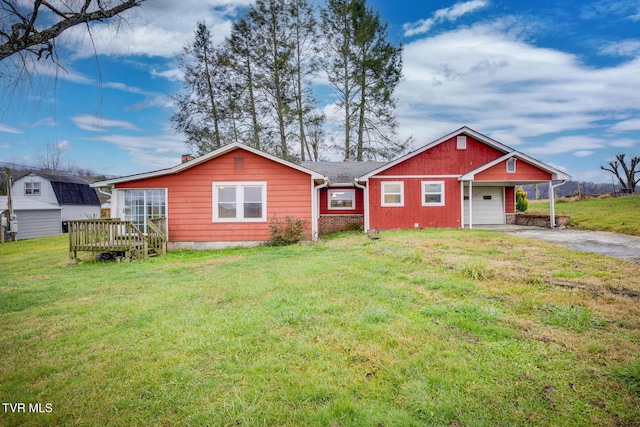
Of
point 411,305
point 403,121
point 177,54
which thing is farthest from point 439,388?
point 177,54

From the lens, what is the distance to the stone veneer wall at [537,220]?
1394cm

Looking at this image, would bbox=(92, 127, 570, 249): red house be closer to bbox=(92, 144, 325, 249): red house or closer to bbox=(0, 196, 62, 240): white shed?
bbox=(92, 144, 325, 249): red house

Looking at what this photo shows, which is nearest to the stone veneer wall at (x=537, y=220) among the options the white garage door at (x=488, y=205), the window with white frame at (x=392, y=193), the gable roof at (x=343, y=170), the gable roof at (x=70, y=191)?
the white garage door at (x=488, y=205)

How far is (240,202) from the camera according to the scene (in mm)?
12203

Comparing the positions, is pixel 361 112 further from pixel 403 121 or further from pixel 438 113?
pixel 438 113

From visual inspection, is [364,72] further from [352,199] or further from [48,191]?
[48,191]

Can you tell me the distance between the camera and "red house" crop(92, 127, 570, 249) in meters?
12.1

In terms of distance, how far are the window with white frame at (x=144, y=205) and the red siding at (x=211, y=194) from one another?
0.25 metres

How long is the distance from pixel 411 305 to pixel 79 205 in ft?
120

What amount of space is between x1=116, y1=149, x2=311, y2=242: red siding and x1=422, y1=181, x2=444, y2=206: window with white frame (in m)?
6.82

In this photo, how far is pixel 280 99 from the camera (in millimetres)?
21547

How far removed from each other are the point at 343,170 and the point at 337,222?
3.60 meters

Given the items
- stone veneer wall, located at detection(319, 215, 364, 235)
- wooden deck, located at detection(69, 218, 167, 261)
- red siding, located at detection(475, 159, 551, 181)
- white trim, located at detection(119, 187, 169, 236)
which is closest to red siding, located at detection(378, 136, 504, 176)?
red siding, located at detection(475, 159, 551, 181)

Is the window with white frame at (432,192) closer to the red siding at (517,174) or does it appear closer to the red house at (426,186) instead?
the red house at (426,186)
